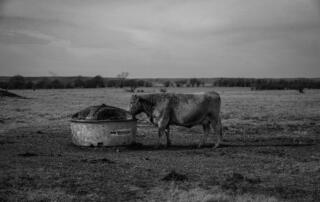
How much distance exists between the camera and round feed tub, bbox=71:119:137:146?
1398 centimetres

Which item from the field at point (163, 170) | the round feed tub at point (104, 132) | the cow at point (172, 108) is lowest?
the field at point (163, 170)

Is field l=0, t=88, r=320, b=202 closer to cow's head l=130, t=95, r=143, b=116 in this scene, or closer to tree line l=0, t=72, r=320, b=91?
cow's head l=130, t=95, r=143, b=116

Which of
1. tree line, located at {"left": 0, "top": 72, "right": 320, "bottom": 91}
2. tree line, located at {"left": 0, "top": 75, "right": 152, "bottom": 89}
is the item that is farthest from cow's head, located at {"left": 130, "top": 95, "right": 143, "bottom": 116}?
tree line, located at {"left": 0, "top": 75, "right": 152, "bottom": 89}

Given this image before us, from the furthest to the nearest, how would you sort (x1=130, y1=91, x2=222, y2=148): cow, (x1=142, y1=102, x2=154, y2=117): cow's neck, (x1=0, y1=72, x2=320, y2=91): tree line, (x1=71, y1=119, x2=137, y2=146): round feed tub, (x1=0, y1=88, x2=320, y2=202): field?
(x1=0, y1=72, x2=320, y2=91): tree line → (x1=142, y1=102, x2=154, y2=117): cow's neck → (x1=130, y1=91, x2=222, y2=148): cow → (x1=71, y1=119, x2=137, y2=146): round feed tub → (x1=0, y1=88, x2=320, y2=202): field

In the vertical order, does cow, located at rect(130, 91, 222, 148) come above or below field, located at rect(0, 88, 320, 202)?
above

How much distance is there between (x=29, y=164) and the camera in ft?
36.0

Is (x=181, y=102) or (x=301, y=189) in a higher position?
(x=181, y=102)

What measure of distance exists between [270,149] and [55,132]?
1052cm

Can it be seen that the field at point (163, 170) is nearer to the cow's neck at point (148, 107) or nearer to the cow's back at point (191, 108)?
the cow's back at point (191, 108)

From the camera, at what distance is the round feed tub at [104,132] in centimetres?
1398

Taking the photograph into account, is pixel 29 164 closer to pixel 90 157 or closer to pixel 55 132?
pixel 90 157

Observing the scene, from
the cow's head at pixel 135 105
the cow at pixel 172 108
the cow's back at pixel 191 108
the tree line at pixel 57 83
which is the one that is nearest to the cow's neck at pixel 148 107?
the cow at pixel 172 108

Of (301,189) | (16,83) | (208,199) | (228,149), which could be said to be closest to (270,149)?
(228,149)

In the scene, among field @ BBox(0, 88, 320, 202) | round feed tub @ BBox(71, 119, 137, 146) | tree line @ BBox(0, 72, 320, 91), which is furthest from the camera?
tree line @ BBox(0, 72, 320, 91)
